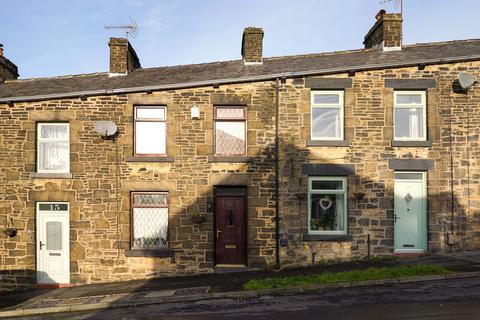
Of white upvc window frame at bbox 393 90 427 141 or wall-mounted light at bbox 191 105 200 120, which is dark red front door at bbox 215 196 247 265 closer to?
wall-mounted light at bbox 191 105 200 120

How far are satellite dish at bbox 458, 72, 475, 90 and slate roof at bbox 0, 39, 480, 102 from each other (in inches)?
22.0

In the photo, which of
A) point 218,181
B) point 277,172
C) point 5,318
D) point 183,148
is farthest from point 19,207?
point 277,172

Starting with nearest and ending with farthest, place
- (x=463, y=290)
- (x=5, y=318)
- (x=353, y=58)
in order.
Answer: (x=463, y=290) → (x=5, y=318) → (x=353, y=58)

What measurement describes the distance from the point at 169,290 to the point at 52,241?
187 inches

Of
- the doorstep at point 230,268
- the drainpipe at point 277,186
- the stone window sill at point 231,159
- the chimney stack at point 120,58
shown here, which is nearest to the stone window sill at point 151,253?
the doorstep at point 230,268

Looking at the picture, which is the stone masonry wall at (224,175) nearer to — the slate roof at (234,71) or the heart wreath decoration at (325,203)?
the slate roof at (234,71)

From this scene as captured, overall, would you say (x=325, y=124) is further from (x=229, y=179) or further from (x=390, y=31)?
(x=390, y=31)

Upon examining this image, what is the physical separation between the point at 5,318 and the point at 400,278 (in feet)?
30.8

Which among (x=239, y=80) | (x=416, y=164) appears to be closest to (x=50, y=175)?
(x=239, y=80)

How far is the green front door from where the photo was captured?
12695 mm

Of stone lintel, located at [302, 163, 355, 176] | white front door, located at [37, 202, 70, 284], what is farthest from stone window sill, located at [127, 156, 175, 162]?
stone lintel, located at [302, 163, 355, 176]

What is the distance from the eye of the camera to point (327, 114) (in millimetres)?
12914

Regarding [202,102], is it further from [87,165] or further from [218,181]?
[87,165]

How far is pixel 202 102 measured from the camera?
12.8 meters
